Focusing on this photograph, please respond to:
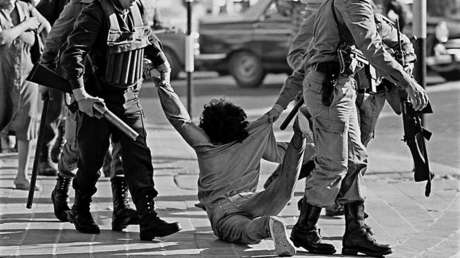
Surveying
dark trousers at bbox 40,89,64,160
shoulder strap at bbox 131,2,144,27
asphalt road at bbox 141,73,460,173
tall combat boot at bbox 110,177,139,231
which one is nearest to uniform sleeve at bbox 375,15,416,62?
shoulder strap at bbox 131,2,144,27

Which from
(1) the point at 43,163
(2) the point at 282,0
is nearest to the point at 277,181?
(1) the point at 43,163

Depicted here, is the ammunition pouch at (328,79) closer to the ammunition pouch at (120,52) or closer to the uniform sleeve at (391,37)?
the uniform sleeve at (391,37)

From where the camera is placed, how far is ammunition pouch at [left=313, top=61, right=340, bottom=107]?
23.1 ft

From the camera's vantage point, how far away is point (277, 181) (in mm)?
7551

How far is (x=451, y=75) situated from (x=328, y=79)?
14.7 m

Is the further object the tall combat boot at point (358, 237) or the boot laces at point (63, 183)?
the boot laces at point (63, 183)

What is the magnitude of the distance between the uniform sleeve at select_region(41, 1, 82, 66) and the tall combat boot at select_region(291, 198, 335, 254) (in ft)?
6.89

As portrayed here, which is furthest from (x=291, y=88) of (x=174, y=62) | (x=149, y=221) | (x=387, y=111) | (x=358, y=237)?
(x=174, y=62)

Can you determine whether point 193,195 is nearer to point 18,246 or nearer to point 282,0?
point 18,246

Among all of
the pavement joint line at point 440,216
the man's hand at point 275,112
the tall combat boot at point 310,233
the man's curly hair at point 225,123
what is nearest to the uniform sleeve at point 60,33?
the man's curly hair at point 225,123

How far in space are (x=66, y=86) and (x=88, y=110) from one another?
500mm

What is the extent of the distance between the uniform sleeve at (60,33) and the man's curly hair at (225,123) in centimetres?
117

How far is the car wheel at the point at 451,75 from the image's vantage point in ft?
69.5

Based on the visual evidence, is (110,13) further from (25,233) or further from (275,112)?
(25,233)
